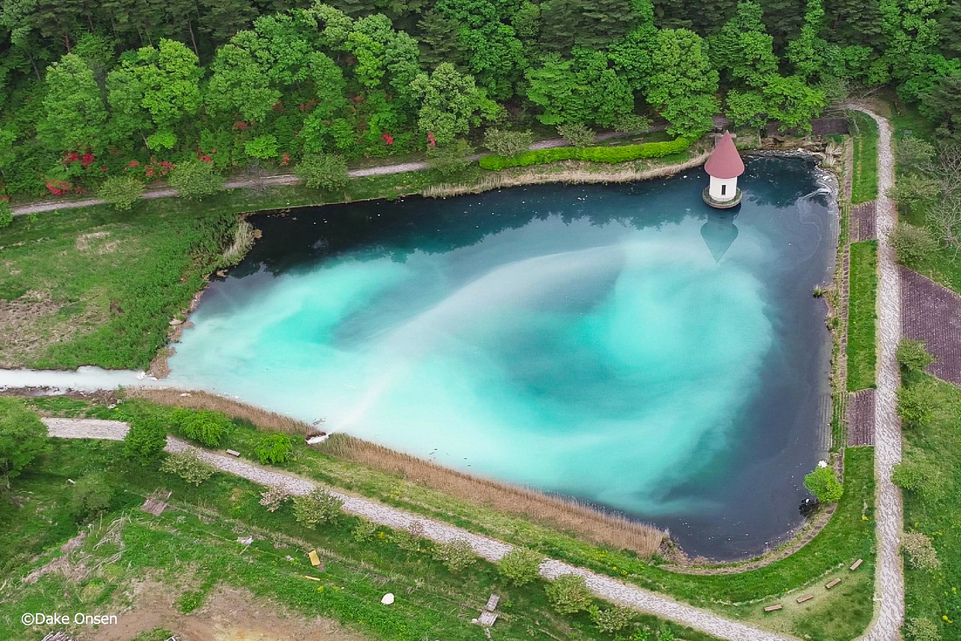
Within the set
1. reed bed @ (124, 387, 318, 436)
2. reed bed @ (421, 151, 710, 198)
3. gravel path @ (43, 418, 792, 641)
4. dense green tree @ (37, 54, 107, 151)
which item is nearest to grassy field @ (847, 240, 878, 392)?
reed bed @ (421, 151, 710, 198)

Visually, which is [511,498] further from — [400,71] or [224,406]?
[400,71]

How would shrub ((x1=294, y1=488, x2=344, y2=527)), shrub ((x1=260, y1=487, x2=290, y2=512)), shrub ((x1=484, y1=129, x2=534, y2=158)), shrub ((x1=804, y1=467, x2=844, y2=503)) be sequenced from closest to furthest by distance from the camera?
shrub ((x1=294, y1=488, x2=344, y2=527)) < shrub ((x1=804, y1=467, x2=844, y2=503)) < shrub ((x1=260, y1=487, x2=290, y2=512)) < shrub ((x1=484, y1=129, x2=534, y2=158))

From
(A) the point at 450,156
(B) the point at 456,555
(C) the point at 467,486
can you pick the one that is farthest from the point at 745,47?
(B) the point at 456,555

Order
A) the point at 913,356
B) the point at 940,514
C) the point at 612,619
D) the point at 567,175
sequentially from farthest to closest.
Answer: the point at 567,175, the point at 913,356, the point at 940,514, the point at 612,619

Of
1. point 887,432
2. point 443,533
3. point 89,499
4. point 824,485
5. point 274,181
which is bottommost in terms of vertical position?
point 443,533

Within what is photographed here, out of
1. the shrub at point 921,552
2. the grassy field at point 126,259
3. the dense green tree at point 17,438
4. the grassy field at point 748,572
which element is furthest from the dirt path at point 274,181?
the shrub at point 921,552

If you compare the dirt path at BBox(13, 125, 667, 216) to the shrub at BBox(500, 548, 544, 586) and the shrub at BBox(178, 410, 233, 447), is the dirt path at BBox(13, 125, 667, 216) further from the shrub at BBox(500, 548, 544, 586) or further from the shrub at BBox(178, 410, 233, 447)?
the shrub at BBox(500, 548, 544, 586)

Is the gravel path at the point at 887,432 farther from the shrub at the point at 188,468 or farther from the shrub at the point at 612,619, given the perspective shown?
the shrub at the point at 188,468

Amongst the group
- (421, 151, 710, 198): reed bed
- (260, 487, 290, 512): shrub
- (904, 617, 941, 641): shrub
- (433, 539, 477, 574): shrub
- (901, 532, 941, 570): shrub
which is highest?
(421, 151, 710, 198): reed bed
